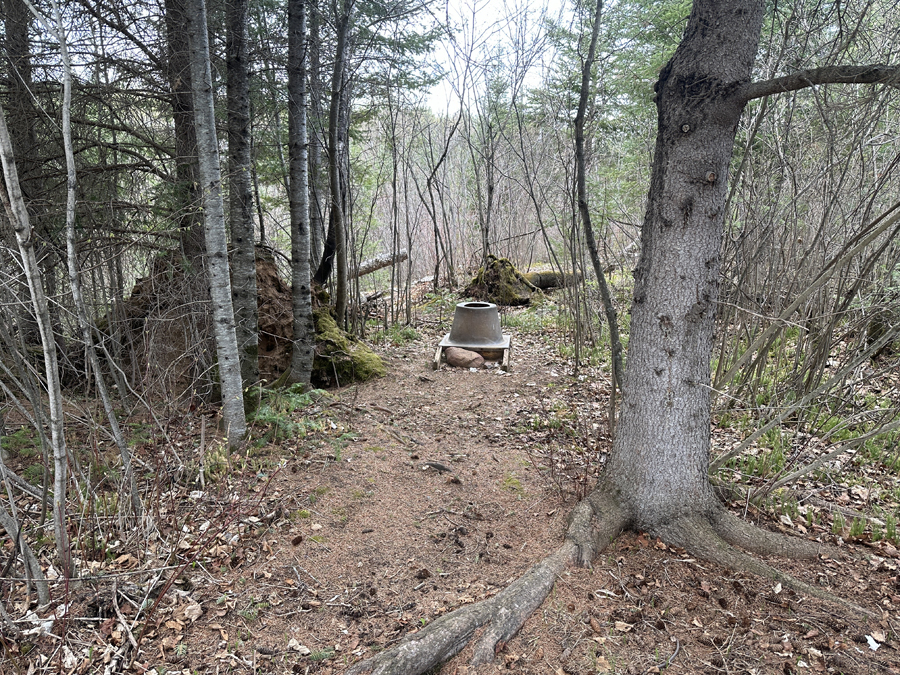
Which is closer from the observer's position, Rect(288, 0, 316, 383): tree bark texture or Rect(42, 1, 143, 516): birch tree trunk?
Rect(42, 1, 143, 516): birch tree trunk

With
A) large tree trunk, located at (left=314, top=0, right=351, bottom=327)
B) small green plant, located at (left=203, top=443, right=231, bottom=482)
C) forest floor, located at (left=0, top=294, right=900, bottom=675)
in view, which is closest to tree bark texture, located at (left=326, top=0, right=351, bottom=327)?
large tree trunk, located at (left=314, top=0, right=351, bottom=327)

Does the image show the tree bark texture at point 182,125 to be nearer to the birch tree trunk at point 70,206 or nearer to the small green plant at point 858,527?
the birch tree trunk at point 70,206

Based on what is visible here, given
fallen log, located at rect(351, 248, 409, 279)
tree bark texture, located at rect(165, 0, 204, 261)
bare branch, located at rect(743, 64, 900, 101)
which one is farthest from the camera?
fallen log, located at rect(351, 248, 409, 279)

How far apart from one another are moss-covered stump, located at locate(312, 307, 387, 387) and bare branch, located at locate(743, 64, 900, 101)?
15.9 feet

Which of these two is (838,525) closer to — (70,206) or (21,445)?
(70,206)

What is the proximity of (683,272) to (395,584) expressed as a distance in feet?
7.54

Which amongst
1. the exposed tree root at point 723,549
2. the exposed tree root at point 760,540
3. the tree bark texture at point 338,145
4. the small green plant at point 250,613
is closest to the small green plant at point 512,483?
the exposed tree root at point 723,549

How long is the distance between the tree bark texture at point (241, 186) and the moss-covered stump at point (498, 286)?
256 inches

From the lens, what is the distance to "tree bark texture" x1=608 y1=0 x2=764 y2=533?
99.8 inches

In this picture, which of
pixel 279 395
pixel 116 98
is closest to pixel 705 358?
pixel 279 395

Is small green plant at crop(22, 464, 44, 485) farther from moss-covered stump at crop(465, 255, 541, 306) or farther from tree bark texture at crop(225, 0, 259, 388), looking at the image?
moss-covered stump at crop(465, 255, 541, 306)

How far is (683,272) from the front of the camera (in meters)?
2.69

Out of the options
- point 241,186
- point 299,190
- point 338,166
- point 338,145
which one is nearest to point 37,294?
point 241,186

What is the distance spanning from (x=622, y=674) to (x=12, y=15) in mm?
6259
